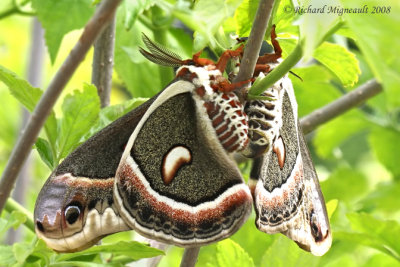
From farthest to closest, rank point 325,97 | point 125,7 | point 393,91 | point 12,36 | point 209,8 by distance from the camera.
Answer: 1. point 12,36
2. point 325,97
3. point 125,7
4. point 209,8
5. point 393,91

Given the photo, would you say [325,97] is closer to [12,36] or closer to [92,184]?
[92,184]

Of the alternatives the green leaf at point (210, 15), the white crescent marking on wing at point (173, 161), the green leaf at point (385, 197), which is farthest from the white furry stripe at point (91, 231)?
the green leaf at point (385, 197)

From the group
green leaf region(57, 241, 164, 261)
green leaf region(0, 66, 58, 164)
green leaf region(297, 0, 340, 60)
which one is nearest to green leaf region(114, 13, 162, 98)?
green leaf region(0, 66, 58, 164)

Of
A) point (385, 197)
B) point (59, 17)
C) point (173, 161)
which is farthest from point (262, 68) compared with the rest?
point (385, 197)

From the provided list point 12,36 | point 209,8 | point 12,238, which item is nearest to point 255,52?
point 209,8

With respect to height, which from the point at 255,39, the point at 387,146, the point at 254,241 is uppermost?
the point at 255,39

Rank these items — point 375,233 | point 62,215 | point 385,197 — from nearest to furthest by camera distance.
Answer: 1. point 62,215
2. point 375,233
3. point 385,197

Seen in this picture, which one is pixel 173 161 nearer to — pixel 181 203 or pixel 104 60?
pixel 181 203
